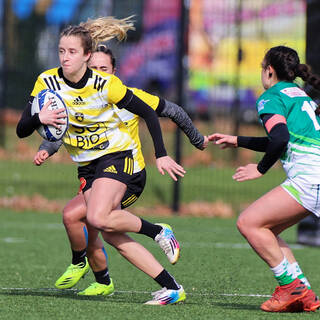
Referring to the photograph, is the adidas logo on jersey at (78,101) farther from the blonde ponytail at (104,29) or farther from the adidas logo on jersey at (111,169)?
the blonde ponytail at (104,29)

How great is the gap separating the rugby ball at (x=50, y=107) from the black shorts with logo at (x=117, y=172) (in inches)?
13.3

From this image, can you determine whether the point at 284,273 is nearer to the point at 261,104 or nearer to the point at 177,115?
the point at 261,104

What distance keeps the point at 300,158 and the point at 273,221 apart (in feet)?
1.35

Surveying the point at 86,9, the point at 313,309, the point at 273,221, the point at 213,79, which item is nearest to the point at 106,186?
the point at 273,221

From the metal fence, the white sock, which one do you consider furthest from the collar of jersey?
the metal fence

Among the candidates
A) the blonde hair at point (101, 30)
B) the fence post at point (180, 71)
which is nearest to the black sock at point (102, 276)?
the blonde hair at point (101, 30)

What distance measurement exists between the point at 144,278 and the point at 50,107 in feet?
6.62

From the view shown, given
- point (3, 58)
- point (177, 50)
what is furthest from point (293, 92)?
point (3, 58)

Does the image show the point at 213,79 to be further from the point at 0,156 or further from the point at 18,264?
the point at 18,264

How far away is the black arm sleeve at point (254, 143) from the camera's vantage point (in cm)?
540

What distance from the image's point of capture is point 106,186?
210 inches

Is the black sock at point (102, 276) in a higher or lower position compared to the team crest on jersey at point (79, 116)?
lower

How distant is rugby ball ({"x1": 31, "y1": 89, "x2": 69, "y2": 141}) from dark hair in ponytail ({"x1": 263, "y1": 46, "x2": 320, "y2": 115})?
4.31ft

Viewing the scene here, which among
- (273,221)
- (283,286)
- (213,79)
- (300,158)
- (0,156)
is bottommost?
(0,156)
